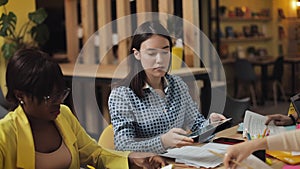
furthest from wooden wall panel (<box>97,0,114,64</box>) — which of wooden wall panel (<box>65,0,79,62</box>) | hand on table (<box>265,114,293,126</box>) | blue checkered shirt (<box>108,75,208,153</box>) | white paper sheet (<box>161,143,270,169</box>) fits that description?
white paper sheet (<box>161,143,270,169</box>)

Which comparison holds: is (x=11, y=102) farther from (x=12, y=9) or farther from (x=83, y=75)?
(x=12, y=9)

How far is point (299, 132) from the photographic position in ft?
4.31

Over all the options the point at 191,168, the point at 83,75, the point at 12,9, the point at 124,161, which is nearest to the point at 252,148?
the point at 191,168

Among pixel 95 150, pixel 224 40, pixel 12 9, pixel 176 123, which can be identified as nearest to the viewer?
pixel 95 150

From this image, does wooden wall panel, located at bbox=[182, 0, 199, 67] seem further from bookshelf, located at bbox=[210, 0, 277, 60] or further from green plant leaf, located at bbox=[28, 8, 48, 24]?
bookshelf, located at bbox=[210, 0, 277, 60]

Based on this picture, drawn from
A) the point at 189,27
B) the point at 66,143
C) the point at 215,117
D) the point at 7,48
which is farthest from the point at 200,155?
the point at 7,48

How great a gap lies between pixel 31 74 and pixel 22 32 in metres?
3.18

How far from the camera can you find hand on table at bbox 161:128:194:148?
1660 mm

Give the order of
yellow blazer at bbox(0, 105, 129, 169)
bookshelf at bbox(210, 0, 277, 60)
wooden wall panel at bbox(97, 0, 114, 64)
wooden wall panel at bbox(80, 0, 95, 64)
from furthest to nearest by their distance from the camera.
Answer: bookshelf at bbox(210, 0, 277, 60), wooden wall panel at bbox(80, 0, 95, 64), wooden wall panel at bbox(97, 0, 114, 64), yellow blazer at bbox(0, 105, 129, 169)

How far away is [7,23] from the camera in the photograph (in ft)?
13.5

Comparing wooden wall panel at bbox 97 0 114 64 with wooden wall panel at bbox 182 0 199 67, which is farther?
wooden wall panel at bbox 97 0 114 64

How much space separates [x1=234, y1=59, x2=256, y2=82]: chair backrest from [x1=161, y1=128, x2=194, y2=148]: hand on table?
5257 millimetres

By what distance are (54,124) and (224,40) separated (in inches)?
227

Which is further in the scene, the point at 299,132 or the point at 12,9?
the point at 12,9
